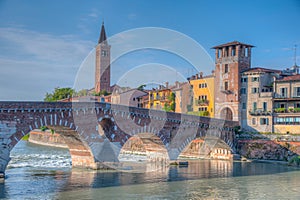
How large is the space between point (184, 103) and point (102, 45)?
39581 millimetres

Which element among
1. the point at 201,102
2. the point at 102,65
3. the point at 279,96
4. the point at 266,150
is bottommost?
the point at 266,150

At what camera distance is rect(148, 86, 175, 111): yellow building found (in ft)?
199

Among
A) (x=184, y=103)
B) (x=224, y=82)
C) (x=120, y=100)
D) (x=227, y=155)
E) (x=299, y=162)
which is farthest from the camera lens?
(x=120, y=100)

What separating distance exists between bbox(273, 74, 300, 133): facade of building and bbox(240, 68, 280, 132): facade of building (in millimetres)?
724

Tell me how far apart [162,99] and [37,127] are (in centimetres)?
3436

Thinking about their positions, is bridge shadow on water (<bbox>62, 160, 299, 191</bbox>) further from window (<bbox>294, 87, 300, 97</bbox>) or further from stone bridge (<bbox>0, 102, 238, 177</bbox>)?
window (<bbox>294, 87, 300, 97</bbox>)

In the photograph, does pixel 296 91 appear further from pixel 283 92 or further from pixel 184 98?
pixel 184 98

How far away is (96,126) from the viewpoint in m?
33.1

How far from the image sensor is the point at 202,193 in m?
25.9

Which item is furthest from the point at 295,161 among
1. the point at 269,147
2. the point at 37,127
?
the point at 37,127

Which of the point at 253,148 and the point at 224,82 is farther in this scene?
the point at 224,82

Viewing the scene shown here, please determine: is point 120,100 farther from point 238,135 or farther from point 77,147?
point 77,147

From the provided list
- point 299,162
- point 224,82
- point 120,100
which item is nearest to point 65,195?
point 299,162

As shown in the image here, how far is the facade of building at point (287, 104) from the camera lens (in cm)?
4503
